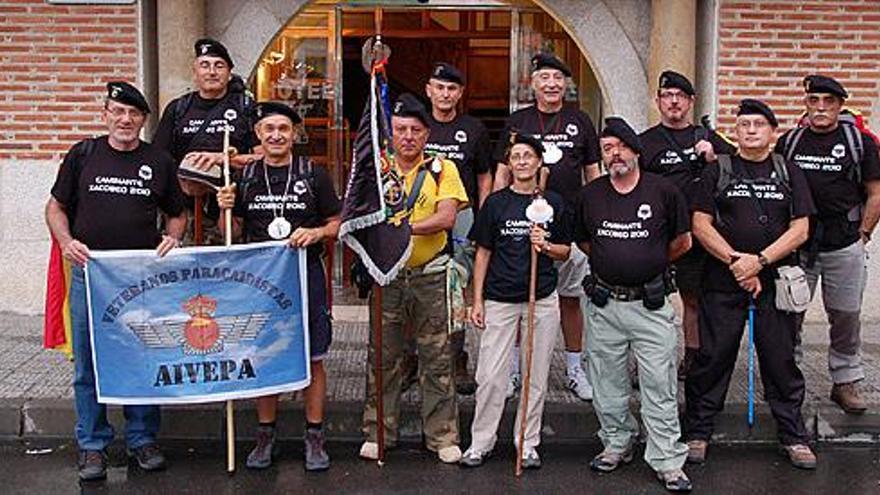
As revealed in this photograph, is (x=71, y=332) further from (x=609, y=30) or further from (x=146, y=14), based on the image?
(x=609, y=30)

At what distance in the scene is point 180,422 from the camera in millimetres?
7016

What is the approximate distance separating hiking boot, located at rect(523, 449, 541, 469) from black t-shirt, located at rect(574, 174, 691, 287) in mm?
1154

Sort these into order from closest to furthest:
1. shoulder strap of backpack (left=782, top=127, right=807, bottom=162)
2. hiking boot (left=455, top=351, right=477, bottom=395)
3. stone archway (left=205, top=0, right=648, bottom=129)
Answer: shoulder strap of backpack (left=782, top=127, right=807, bottom=162)
hiking boot (left=455, top=351, right=477, bottom=395)
stone archway (left=205, top=0, right=648, bottom=129)

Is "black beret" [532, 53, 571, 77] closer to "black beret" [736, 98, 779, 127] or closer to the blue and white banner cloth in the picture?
"black beret" [736, 98, 779, 127]

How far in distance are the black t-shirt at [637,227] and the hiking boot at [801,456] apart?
1.48m

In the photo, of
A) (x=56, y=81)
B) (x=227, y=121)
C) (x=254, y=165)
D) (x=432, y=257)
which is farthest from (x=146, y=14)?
(x=432, y=257)

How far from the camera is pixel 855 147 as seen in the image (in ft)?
22.1

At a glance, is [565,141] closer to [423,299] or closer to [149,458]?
[423,299]

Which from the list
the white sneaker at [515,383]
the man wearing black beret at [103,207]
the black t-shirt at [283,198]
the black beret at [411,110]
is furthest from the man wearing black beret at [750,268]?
the man wearing black beret at [103,207]

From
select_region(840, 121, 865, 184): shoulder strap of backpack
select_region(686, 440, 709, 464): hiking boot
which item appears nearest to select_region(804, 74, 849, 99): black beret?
select_region(840, 121, 865, 184): shoulder strap of backpack

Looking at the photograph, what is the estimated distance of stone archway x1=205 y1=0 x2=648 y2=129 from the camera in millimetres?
9625

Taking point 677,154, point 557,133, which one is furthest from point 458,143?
point 677,154

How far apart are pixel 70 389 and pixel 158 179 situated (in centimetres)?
200

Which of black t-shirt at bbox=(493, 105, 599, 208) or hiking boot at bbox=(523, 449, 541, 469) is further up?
black t-shirt at bbox=(493, 105, 599, 208)
